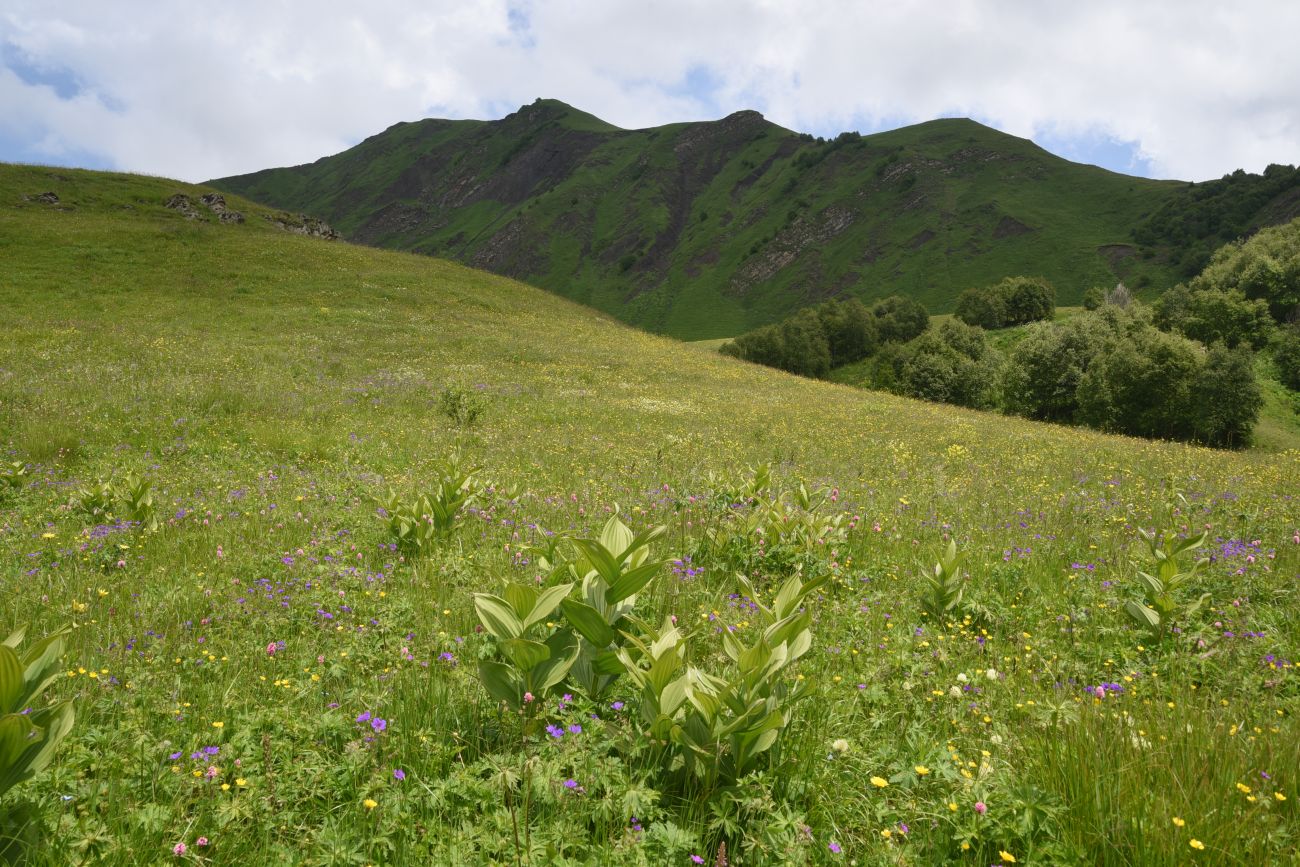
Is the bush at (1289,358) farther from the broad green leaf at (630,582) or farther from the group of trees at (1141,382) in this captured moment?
the broad green leaf at (630,582)

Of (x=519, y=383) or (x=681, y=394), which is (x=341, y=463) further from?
(x=681, y=394)

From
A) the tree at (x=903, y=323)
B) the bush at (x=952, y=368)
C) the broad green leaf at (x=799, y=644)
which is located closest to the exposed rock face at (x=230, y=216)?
the broad green leaf at (x=799, y=644)

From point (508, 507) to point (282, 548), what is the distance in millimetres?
2610

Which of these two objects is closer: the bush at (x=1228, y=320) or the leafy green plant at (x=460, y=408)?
the leafy green plant at (x=460, y=408)

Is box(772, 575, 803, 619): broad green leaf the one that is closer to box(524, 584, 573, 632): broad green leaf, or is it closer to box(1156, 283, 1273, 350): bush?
box(524, 584, 573, 632): broad green leaf

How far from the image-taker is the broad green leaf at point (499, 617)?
3193 mm

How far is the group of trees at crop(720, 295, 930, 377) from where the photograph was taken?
296ft

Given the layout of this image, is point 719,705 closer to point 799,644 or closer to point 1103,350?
point 799,644

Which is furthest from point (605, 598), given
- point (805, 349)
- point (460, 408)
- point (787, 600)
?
point (805, 349)

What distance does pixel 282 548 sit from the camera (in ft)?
20.3

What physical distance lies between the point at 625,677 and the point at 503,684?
0.78 m

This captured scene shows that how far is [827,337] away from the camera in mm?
95875

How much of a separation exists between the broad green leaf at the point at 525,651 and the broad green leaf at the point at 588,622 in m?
0.22

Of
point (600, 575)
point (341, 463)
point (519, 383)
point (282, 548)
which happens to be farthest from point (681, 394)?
point (600, 575)
